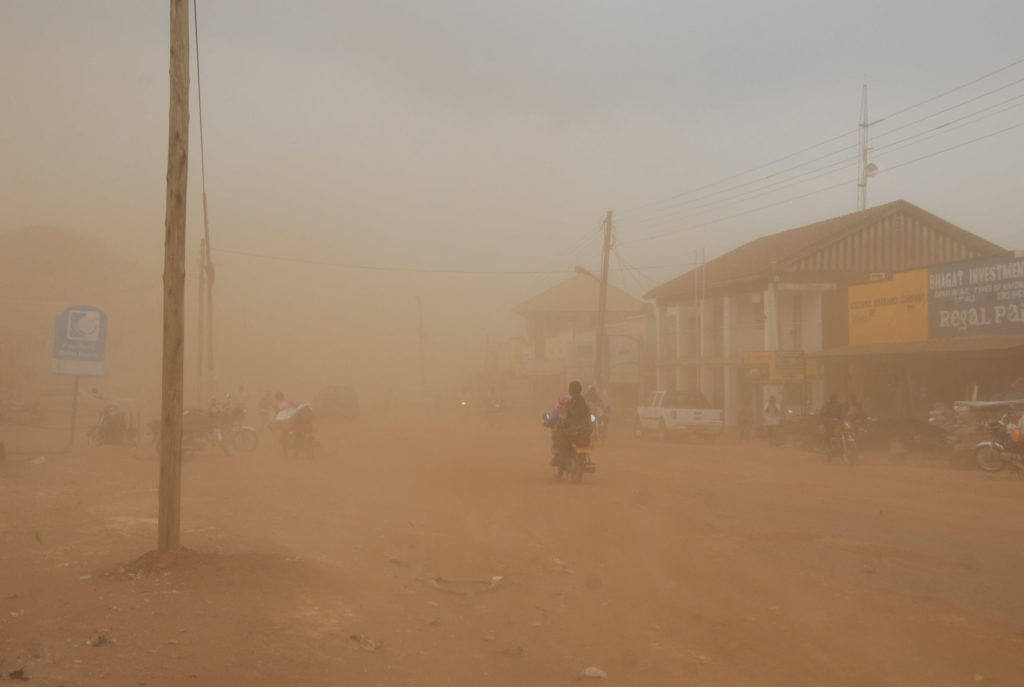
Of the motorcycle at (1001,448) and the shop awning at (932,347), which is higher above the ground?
the shop awning at (932,347)

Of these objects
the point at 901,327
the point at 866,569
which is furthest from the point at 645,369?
the point at 866,569

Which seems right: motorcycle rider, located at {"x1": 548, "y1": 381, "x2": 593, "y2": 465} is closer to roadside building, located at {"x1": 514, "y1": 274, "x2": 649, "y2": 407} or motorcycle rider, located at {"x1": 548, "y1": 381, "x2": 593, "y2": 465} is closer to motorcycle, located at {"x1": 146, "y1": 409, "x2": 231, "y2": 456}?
motorcycle, located at {"x1": 146, "y1": 409, "x2": 231, "y2": 456}

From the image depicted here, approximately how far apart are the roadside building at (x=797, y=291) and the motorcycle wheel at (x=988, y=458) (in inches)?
511

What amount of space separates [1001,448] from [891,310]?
15663 mm

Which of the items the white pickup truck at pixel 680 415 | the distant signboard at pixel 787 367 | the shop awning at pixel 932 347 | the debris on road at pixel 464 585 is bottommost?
the debris on road at pixel 464 585

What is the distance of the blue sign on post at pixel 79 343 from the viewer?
1035 inches

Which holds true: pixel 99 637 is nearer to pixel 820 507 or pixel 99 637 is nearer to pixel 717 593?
pixel 717 593

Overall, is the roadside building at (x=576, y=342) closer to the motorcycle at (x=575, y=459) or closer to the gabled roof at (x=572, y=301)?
the gabled roof at (x=572, y=301)

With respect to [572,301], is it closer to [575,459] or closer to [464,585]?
[575,459]

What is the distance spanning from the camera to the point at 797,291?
39812 millimetres

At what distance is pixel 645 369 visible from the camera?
55625 millimetres

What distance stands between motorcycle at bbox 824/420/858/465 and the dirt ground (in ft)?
21.8

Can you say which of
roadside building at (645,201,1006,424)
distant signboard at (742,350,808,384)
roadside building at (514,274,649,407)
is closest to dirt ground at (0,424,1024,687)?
distant signboard at (742,350,808,384)

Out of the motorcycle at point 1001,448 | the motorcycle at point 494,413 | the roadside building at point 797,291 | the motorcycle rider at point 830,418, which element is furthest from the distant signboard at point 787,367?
the motorcycle at point 494,413
